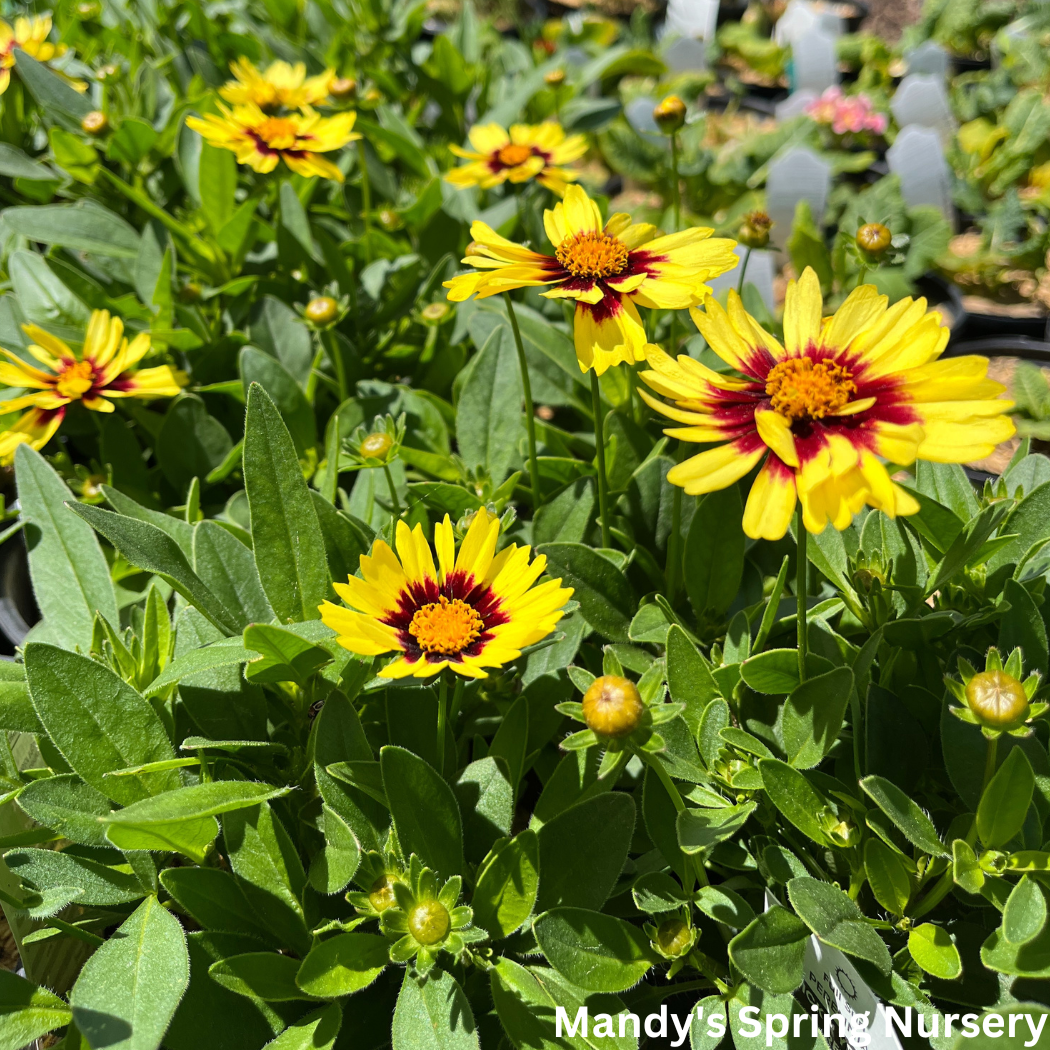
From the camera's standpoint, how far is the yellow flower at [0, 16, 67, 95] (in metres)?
1.93

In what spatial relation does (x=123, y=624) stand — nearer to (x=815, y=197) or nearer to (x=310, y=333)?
(x=310, y=333)

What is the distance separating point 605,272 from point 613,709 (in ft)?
1.47

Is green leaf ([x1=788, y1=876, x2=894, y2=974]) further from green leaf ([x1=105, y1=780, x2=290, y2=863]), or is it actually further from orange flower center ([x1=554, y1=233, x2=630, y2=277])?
orange flower center ([x1=554, y1=233, x2=630, y2=277])

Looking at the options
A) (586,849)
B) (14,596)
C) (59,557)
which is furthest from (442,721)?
(14,596)

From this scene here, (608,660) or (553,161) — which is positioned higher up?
(553,161)

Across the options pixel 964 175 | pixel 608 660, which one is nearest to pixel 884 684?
pixel 608 660

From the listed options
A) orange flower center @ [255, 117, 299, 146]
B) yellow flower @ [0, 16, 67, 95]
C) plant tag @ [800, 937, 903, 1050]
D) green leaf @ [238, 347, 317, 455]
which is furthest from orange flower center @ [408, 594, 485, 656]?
yellow flower @ [0, 16, 67, 95]

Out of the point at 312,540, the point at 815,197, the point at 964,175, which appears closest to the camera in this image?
the point at 312,540

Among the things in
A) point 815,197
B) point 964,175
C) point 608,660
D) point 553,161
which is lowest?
point 964,175

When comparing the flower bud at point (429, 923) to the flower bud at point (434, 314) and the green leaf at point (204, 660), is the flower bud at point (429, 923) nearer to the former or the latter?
the green leaf at point (204, 660)

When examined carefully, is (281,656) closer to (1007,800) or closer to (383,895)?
(383,895)

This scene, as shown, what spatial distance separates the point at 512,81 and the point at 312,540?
6.22 feet

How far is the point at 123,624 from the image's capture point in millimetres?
1247

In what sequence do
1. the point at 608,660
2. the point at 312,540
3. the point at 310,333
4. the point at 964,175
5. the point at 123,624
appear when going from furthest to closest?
the point at 964,175 → the point at 310,333 → the point at 123,624 → the point at 312,540 → the point at 608,660
